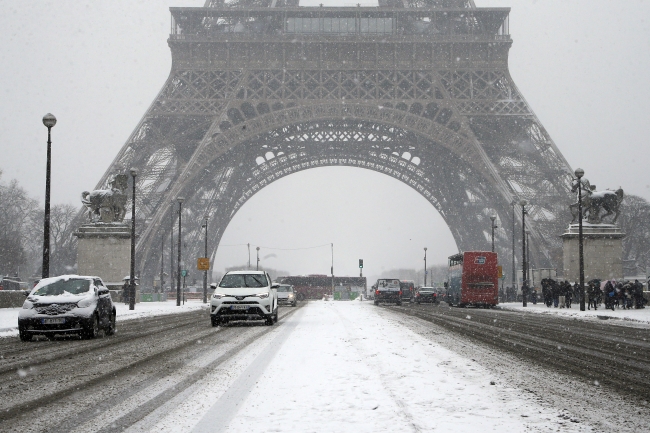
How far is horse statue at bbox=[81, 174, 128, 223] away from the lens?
152 ft

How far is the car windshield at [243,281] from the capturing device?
76.3 ft

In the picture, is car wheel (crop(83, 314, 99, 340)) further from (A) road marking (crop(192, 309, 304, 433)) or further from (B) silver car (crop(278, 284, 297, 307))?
(B) silver car (crop(278, 284, 297, 307))

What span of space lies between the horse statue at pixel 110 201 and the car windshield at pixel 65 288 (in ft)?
92.5

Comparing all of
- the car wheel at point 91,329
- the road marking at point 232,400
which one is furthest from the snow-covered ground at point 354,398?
the car wheel at point 91,329

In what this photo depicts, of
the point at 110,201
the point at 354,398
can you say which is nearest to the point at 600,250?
the point at 110,201

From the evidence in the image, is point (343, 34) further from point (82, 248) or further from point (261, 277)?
point (261, 277)

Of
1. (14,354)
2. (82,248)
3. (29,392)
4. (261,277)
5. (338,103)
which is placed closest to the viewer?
(29,392)

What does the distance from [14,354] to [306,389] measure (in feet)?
22.6

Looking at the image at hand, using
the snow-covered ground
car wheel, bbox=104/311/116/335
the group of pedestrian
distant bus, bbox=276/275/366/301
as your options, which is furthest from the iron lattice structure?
the snow-covered ground

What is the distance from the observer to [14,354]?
13.6 m

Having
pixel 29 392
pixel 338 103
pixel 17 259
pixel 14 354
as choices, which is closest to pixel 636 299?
pixel 338 103

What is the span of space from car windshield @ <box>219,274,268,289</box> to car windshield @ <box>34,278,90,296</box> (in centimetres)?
517

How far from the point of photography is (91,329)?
17734 mm

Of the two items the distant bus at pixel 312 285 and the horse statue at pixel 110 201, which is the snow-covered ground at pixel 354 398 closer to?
the horse statue at pixel 110 201
